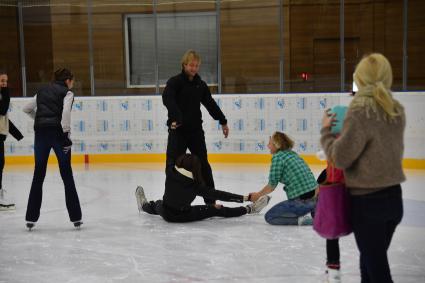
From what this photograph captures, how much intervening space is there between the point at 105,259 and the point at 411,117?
5.83m

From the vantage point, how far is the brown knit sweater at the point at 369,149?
2527 mm

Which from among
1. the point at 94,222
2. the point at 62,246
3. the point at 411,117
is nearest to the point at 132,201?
the point at 94,222

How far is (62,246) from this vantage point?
4.92 metres

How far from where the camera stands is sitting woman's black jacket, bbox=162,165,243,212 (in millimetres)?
5535

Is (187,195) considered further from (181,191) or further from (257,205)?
(257,205)

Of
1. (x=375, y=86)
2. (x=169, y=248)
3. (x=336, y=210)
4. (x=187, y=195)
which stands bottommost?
(x=169, y=248)

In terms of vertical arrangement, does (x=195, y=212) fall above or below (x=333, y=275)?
below

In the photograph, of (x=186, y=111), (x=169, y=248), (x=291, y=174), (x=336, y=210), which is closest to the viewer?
(x=336, y=210)

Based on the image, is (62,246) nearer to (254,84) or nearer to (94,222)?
(94,222)

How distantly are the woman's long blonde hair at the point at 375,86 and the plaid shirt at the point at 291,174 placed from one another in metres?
2.72

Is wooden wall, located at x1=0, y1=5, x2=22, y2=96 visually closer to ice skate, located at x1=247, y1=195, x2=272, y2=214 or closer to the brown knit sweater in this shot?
ice skate, located at x1=247, y1=195, x2=272, y2=214

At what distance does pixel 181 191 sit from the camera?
18.1ft

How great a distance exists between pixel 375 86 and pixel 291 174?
9.13ft

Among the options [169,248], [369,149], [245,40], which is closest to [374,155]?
[369,149]
